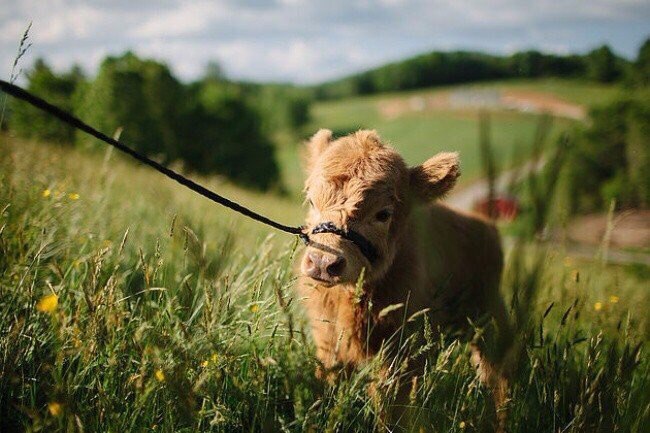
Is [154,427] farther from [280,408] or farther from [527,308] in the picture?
[527,308]

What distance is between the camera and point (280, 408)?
2379mm

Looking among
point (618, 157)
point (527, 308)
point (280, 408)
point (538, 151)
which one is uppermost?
point (618, 157)

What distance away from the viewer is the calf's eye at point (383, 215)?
316 centimetres

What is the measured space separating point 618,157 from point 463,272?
21.0 meters

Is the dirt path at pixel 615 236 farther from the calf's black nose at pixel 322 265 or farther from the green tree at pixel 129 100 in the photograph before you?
the green tree at pixel 129 100

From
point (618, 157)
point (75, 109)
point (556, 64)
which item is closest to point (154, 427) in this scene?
point (556, 64)

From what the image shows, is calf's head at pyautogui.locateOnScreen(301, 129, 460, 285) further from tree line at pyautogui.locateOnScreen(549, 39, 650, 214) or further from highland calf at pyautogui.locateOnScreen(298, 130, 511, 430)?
tree line at pyautogui.locateOnScreen(549, 39, 650, 214)

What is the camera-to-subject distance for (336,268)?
2.62 metres

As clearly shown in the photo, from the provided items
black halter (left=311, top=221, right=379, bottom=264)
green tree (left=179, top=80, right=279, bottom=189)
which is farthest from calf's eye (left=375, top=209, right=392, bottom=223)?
green tree (left=179, top=80, right=279, bottom=189)

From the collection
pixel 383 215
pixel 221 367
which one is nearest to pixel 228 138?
pixel 383 215

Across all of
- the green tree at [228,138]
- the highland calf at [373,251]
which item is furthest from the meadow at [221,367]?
the green tree at [228,138]

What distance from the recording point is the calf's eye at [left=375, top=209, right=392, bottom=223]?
10.4 ft

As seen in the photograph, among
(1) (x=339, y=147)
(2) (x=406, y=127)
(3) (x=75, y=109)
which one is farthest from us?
(2) (x=406, y=127)

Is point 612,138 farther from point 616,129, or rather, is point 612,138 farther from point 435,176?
point 435,176
